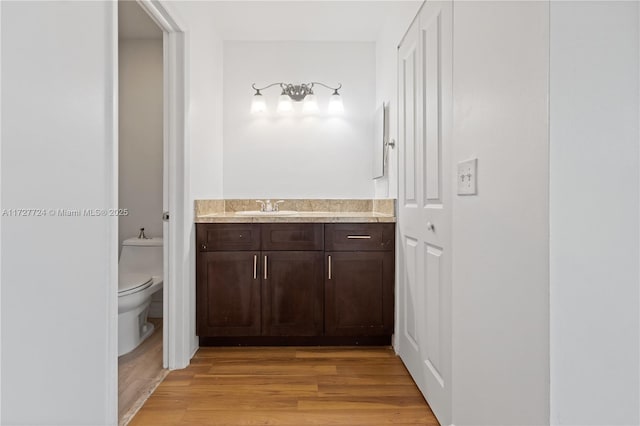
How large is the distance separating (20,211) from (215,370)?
4.84 ft

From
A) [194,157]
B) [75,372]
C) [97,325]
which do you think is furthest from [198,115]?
[75,372]

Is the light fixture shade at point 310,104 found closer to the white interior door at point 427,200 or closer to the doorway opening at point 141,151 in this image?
the white interior door at point 427,200

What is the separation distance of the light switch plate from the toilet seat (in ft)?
6.11

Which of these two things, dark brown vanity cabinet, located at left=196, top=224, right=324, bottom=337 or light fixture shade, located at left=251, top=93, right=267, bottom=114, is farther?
light fixture shade, located at left=251, top=93, right=267, bottom=114

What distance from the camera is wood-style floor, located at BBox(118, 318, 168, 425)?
176 centimetres

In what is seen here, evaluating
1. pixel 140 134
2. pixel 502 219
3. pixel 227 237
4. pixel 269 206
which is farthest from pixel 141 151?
pixel 502 219

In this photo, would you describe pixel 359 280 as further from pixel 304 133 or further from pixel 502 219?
pixel 502 219

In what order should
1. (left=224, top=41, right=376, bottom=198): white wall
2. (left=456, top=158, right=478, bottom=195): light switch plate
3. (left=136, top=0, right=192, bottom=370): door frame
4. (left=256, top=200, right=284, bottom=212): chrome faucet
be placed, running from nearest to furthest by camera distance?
(left=456, top=158, right=478, bottom=195): light switch plate → (left=136, top=0, right=192, bottom=370): door frame → (left=256, top=200, right=284, bottom=212): chrome faucet → (left=224, top=41, right=376, bottom=198): white wall

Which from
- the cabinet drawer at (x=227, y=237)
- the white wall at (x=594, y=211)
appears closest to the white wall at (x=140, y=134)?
the cabinet drawer at (x=227, y=237)

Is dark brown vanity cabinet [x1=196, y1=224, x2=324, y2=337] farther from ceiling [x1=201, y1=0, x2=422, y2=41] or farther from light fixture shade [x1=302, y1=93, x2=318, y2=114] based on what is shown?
ceiling [x1=201, y1=0, x2=422, y2=41]

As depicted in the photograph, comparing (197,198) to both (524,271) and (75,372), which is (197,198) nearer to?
(75,372)

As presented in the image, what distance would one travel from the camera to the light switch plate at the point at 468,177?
122 centimetres

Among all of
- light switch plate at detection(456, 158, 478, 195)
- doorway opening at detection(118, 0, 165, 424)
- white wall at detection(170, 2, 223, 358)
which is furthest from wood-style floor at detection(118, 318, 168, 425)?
light switch plate at detection(456, 158, 478, 195)

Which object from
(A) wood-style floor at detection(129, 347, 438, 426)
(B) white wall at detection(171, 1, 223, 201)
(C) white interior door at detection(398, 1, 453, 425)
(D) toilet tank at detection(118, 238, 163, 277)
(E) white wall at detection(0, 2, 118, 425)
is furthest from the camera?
(D) toilet tank at detection(118, 238, 163, 277)
